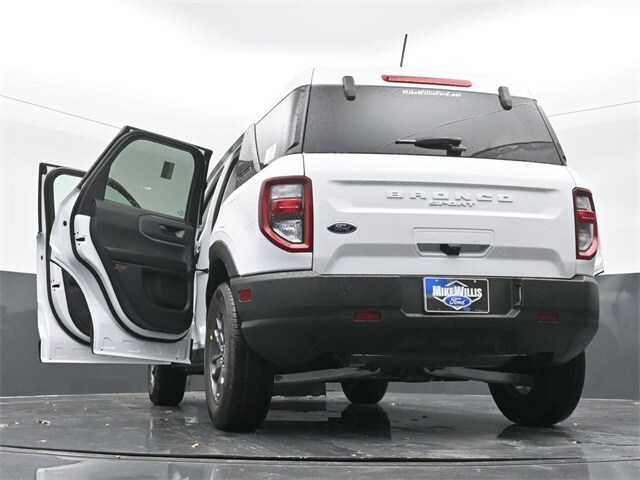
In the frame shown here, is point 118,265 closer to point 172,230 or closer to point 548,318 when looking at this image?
point 172,230

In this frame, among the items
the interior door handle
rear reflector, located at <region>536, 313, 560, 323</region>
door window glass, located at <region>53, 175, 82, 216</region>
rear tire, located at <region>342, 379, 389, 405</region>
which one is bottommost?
rear tire, located at <region>342, 379, 389, 405</region>

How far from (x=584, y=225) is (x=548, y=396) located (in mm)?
1305

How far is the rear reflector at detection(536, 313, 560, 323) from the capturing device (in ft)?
16.9

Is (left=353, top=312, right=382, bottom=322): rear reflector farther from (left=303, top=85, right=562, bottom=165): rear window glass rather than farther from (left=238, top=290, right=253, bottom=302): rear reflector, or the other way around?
(left=303, top=85, right=562, bottom=165): rear window glass

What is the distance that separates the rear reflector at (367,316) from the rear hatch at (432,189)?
0.21m

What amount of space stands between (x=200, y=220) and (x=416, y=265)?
3.03m

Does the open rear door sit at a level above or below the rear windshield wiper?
below

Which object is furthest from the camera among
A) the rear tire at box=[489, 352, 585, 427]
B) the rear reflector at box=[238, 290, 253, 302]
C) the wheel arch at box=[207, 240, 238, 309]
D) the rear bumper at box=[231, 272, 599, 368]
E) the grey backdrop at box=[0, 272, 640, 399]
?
the grey backdrop at box=[0, 272, 640, 399]

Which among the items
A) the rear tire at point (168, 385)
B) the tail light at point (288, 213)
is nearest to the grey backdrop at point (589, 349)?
the rear tire at point (168, 385)

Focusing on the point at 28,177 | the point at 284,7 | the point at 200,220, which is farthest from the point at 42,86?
the point at 200,220

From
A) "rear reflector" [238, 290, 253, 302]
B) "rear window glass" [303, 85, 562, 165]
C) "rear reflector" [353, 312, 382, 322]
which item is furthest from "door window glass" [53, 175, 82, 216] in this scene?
"rear reflector" [353, 312, 382, 322]

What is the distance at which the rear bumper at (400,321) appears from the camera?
4938 millimetres

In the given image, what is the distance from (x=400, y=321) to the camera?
4.93 m

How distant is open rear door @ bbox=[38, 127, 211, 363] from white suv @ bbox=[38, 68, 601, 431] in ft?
2.90
